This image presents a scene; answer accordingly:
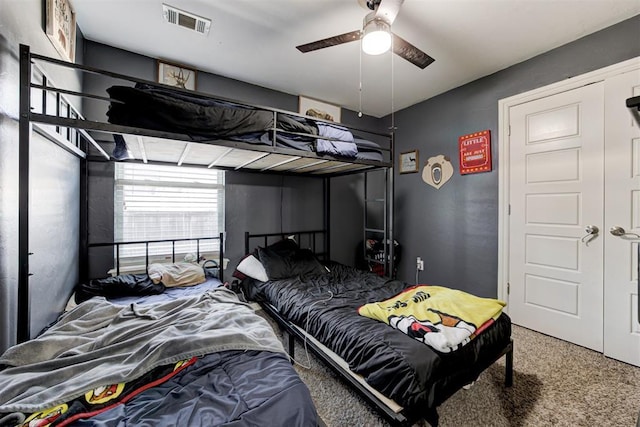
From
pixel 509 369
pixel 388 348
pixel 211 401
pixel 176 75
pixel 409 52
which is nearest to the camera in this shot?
pixel 211 401

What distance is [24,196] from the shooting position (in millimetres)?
1203

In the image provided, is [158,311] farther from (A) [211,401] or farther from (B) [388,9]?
(B) [388,9]

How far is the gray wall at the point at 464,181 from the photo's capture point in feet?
7.57

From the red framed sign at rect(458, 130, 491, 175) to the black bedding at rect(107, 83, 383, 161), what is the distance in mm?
1606

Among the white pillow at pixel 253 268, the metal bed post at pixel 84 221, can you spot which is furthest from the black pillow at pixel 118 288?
the white pillow at pixel 253 268

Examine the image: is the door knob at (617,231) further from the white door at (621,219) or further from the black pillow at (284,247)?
the black pillow at (284,247)

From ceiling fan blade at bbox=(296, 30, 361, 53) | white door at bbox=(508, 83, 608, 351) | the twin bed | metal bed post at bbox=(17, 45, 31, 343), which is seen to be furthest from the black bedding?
white door at bbox=(508, 83, 608, 351)

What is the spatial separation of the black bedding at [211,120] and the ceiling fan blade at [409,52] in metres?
0.79

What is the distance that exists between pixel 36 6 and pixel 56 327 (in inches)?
68.3

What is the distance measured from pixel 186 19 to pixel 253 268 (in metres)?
2.23

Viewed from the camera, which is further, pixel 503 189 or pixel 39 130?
pixel 503 189

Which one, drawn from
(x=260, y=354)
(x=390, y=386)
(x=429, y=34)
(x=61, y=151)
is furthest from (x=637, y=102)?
(x=61, y=151)

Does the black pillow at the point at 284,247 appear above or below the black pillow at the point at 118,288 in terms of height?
above

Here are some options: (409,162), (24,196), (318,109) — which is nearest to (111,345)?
(24,196)
